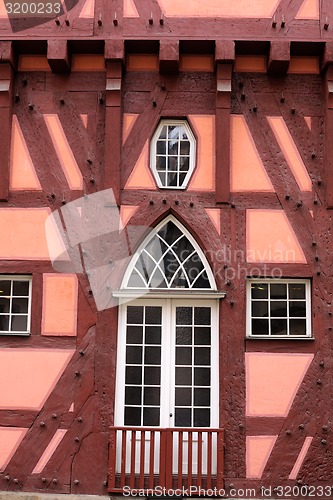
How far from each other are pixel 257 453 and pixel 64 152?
4660 millimetres

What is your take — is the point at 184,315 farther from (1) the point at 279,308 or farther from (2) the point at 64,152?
(2) the point at 64,152

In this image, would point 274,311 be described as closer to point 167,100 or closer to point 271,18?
point 167,100

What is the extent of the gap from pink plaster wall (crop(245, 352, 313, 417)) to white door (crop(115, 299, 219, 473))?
46cm

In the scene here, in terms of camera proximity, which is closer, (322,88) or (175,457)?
(175,457)

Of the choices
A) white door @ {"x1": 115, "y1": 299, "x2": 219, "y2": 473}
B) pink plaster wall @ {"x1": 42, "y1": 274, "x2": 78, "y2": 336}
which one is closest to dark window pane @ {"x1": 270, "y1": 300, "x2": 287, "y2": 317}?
white door @ {"x1": 115, "y1": 299, "x2": 219, "y2": 473}

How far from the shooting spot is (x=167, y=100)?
11617mm

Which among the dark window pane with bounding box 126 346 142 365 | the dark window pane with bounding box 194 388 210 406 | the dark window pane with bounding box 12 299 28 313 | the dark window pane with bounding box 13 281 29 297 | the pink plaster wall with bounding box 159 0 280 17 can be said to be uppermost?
the pink plaster wall with bounding box 159 0 280 17

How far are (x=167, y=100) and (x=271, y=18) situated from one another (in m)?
1.79

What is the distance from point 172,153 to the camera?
1162 cm

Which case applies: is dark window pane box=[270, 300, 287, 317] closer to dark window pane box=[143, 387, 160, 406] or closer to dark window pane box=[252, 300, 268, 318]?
dark window pane box=[252, 300, 268, 318]

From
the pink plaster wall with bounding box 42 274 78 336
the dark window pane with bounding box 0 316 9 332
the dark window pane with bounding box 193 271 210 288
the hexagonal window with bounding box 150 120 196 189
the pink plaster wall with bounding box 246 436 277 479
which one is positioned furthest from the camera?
the hexagonal window with bounding box 150 120 196 189

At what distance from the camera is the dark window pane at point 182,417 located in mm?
10930

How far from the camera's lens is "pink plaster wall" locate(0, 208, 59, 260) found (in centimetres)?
1121

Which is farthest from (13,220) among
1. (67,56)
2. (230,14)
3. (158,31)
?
(230,14)
